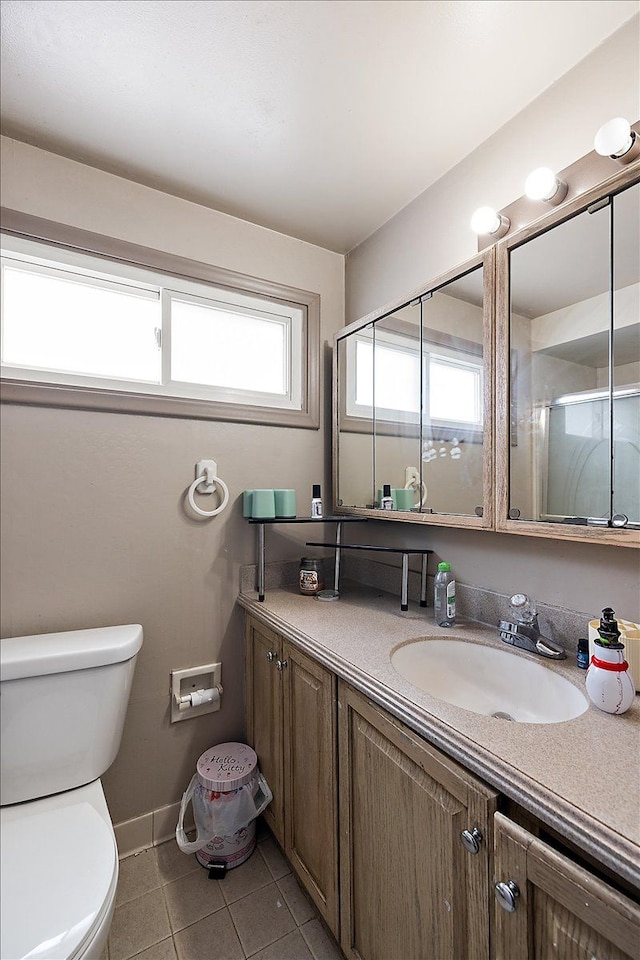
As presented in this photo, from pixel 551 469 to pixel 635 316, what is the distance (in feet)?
1.20

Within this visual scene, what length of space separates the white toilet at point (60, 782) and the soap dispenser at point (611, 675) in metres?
1.04

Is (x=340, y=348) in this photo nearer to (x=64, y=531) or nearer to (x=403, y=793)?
(x=64, y=531)

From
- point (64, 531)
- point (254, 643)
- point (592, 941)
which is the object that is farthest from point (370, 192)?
point (592, 941)

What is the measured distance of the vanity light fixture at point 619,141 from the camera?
0.88 meters

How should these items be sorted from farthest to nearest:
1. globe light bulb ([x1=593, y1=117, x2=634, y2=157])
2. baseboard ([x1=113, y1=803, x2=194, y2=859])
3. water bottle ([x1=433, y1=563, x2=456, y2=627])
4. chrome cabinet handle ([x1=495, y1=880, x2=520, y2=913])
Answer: baseboard ([x1=113, y1=803, x2=194, y2=859]) → water bottle ([x1=433, y1=563, x2=456, y2=627]) → globe light bulb ([x1=593, y1=117, x2=634, y2=157]) → chrome cabinet handle ([x1=495, y1=880, x2=520, y2=913])

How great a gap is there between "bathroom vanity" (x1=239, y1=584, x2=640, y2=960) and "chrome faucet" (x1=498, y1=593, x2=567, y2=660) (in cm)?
5

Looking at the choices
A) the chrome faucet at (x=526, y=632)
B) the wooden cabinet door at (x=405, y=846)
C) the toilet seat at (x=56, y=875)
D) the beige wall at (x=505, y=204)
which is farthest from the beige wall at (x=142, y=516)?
the chrome faucet at (x=526, y=632)

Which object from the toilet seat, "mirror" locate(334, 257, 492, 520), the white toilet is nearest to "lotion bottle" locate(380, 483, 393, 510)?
"mirror" locate(334, 257, 492, 520)

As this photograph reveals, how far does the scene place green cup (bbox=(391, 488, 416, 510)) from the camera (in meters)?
1.47

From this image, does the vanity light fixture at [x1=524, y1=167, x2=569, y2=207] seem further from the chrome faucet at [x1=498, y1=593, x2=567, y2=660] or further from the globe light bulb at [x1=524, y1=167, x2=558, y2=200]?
the chrome faucet at [x1=498, y1=593, x2=567, y2=660]

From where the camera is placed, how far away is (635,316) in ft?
3.04

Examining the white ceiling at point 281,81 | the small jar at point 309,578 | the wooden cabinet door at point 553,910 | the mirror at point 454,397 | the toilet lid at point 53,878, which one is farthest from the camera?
the small jar at point 309,578

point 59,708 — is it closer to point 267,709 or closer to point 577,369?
point 267,709

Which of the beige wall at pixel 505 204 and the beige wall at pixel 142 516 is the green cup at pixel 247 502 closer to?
the beige wall at pixel 142 516
